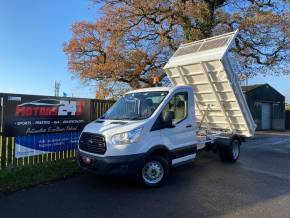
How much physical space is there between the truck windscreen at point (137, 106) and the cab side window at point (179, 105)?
0.28 metres

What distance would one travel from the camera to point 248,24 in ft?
53.4

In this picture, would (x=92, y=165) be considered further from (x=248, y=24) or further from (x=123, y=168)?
(x=248, y=24)

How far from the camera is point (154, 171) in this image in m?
6.15

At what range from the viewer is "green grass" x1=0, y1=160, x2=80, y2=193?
243 inches

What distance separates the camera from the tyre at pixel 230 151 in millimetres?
8898

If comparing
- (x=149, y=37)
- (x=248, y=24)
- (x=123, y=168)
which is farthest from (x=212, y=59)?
(x=149, y=37)

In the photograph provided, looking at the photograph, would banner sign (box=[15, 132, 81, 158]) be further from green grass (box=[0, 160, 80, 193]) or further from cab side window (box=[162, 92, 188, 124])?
cab side window (box=[162, 92, 188, 124])

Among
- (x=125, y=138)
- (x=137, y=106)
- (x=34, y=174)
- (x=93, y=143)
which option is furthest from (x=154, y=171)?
(x=34, y=174)

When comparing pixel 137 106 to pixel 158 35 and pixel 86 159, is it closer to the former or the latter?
pixel 86 159

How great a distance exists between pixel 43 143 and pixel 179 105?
402 centimetres

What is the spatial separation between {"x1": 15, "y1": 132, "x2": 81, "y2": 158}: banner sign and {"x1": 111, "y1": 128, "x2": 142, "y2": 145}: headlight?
10.2ft

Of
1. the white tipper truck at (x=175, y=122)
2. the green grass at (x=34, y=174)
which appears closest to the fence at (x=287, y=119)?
the white tipper truck at (x=175, y=122)

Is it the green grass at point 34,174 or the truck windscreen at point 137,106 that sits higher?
the truck windscreen at point 137,106

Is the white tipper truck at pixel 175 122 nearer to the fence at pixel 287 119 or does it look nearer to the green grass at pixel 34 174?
the green grass at pixel 34 174
